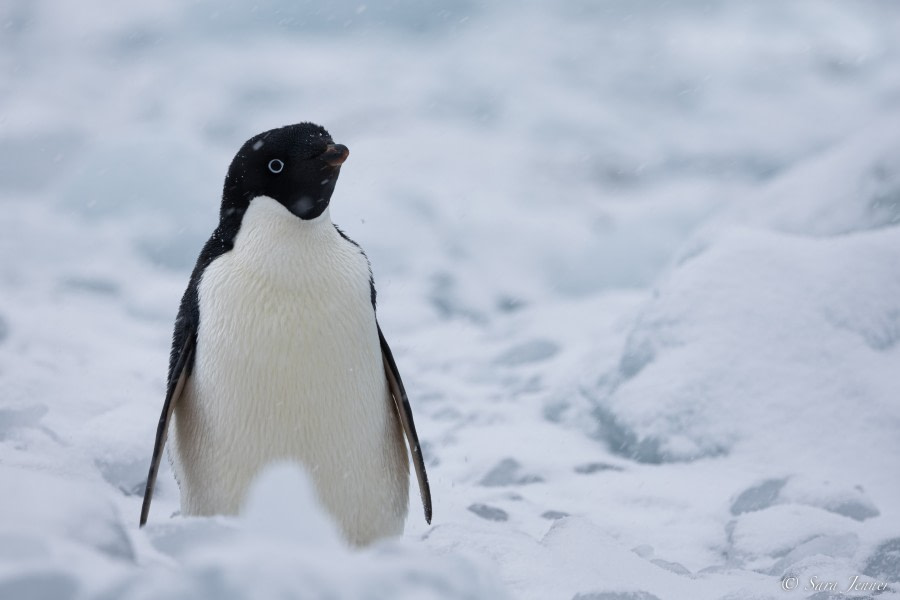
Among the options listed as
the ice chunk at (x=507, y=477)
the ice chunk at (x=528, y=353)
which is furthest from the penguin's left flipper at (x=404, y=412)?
the ice chunk at (x=528, y=353)

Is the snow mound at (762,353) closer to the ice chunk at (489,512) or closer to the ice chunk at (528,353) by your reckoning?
the ice chunk at (489,512)

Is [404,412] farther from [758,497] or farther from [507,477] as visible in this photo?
[507,477]

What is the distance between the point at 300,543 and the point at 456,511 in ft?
8.55

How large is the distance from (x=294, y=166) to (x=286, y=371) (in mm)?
476

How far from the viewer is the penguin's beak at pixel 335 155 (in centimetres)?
225

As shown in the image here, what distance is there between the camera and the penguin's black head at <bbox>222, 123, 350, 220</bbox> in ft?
7.48

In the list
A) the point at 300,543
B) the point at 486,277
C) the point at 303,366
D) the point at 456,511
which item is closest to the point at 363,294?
the point at 303,366

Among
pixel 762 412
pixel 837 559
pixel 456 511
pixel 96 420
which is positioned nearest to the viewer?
pixel 837 559

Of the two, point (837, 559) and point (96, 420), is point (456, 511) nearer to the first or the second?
point (837, 559)

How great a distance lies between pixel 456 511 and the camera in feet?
12.1

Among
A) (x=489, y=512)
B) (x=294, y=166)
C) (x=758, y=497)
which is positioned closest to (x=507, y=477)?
(x=489, y=512)

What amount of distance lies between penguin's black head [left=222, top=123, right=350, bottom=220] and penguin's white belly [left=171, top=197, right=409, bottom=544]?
0.03m
